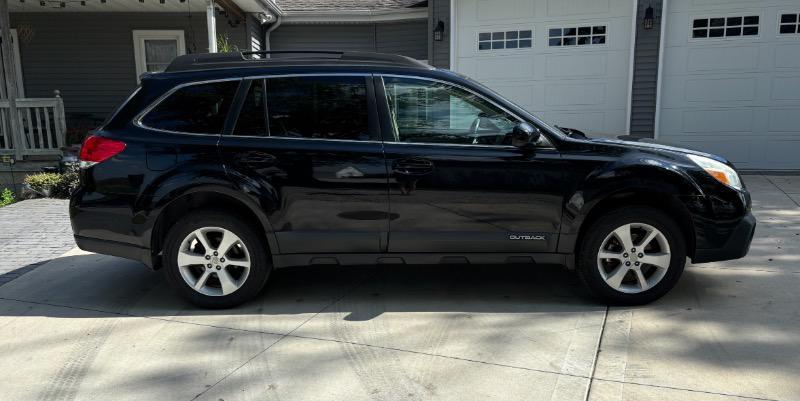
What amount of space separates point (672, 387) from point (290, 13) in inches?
446

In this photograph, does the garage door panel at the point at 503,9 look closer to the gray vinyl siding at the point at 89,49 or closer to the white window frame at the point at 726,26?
the white window frame at the point at 726,26

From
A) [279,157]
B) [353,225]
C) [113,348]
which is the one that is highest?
[279,157]

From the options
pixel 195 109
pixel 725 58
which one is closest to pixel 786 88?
pixel 725 58

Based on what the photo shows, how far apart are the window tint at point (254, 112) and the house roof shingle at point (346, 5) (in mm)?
8681

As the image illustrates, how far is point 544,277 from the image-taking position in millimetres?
5020

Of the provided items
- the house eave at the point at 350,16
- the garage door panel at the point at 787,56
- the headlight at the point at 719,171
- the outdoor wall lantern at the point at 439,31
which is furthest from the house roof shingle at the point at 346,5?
the headlight at the point at 719,171

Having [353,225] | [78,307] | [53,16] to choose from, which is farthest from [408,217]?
[53,16]

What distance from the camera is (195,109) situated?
430 centimetres

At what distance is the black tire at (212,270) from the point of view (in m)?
4.23

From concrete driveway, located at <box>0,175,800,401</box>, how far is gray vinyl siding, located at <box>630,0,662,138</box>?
523cm

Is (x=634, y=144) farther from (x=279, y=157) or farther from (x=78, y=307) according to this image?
(x=78, y=307)

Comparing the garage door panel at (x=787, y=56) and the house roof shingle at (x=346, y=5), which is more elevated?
the house roof shingle at (x=346, y=5)

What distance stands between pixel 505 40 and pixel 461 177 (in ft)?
23.3

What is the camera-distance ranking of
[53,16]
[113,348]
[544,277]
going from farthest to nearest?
[53,16]
[544,277]
[113,348]
